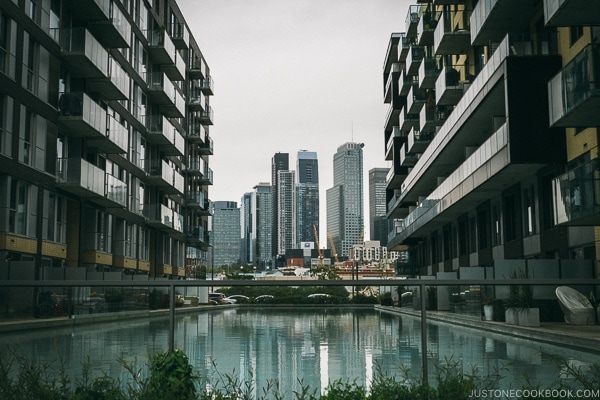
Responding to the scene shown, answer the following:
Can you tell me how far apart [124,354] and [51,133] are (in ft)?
98.3

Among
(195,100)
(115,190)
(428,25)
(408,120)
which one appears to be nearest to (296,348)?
(115,190)

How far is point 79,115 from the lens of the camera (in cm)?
3509

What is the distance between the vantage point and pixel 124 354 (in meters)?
6.27

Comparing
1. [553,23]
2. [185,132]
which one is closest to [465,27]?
[553,23]

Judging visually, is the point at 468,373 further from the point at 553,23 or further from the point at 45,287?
the point at 553,23

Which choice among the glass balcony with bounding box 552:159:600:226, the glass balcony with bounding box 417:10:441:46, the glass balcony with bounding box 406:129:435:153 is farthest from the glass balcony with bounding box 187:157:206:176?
the glass balcony with bounding box 552:159:600:226

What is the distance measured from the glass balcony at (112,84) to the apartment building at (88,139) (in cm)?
7

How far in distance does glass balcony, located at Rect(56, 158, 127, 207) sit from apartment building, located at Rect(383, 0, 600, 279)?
1920 cm

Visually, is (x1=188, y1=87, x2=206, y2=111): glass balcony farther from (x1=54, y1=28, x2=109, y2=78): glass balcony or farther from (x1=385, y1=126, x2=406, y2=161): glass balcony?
(x1=54, y1=28, x2=109, y2=78): glass balcony

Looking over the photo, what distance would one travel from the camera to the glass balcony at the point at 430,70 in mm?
50281

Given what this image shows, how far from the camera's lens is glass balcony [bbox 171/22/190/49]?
206ft

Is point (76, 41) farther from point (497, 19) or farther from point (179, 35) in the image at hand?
point (179, 35)

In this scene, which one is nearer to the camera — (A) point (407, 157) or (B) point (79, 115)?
(B) point (79, 115)

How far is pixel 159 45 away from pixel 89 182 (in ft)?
64.9
